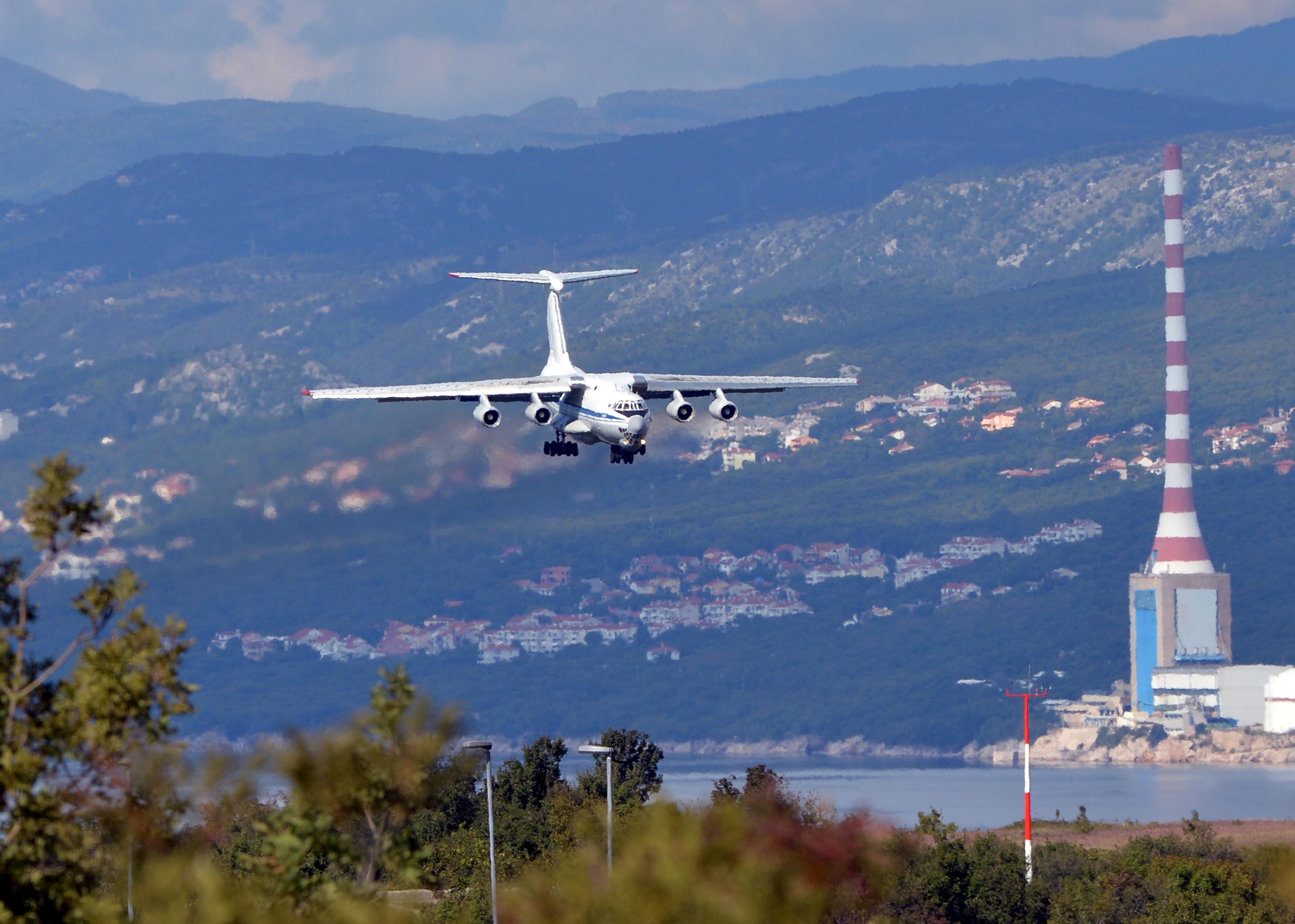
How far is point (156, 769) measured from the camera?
19016mm

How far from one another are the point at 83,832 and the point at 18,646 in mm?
1797

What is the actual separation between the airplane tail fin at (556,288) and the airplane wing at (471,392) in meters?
1.12

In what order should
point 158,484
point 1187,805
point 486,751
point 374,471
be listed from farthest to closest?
point 1187,805 → point 158,484 → point 374,471 → point 486,751

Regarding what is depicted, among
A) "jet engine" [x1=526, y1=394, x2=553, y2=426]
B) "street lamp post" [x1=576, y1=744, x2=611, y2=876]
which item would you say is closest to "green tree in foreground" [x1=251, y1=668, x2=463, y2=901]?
"street lamp post" [x1=576, y1=744, x2=611, y2=876]

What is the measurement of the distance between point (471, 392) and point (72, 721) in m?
55.3

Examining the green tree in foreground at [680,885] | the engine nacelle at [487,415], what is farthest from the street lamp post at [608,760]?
the engine nacelle at [487,415]

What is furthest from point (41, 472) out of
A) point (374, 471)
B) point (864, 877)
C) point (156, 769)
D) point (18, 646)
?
point (374, 471)

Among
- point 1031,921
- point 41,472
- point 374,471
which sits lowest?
point 1031,921

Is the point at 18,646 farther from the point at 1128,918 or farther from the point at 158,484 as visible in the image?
the point at 158,484

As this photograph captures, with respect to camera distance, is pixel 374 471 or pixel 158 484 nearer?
pixel 374 471

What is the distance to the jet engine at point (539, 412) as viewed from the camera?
6975 cm

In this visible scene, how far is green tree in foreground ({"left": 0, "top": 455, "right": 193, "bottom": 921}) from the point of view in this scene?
18656 millimetres

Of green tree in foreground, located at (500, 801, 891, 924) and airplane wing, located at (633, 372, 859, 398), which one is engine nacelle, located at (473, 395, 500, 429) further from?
green tree in foreground, located at (500, 801, 891, 924)

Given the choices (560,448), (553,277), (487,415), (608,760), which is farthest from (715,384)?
(608,760)
